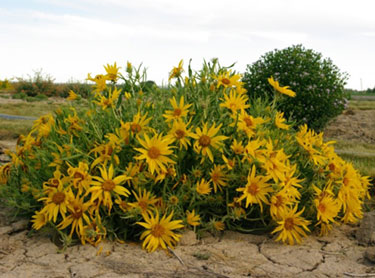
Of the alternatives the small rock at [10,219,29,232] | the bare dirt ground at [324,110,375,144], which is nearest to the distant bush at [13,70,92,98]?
the bare dirt ground at [324,110,375,144]

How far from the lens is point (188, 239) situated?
2.82 m

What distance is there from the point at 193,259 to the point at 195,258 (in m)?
0.02

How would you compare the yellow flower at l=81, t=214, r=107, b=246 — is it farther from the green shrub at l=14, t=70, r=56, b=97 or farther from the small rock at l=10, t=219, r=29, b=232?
the green shrub at l=14, t=70, r=56, b=97

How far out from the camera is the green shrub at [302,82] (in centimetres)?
781

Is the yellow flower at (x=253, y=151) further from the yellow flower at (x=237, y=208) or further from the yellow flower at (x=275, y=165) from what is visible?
the yellow flower at (x=237, y=208)

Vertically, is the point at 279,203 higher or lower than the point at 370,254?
higher

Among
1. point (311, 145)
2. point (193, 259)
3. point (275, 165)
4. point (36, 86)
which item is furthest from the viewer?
point (36, 86)

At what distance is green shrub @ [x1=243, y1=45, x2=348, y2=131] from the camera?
7.81 meters

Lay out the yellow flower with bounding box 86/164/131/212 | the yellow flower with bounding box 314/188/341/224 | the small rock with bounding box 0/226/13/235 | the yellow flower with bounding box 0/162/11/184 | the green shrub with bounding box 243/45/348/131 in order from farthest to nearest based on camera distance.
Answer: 1. the green shrub with bounding box 243/45/348/131
2. the yellow flower with bounding box 0/162/11/184
3. the small rock with bounding box 0/226/13/235
4. the yellow flower with bounding box 314/188/341/224
5. the yellow flower with bounding box 86/164/131/212

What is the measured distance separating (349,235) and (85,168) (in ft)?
6.06

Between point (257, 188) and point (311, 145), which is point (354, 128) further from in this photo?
point (257, 188)

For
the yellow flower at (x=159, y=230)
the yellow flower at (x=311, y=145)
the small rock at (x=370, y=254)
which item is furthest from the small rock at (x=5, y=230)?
the small rock at (x=370, y=254)

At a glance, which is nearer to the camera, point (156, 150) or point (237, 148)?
point (156, 150)

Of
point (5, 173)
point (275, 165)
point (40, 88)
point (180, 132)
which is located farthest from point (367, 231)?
point (40, 88)
